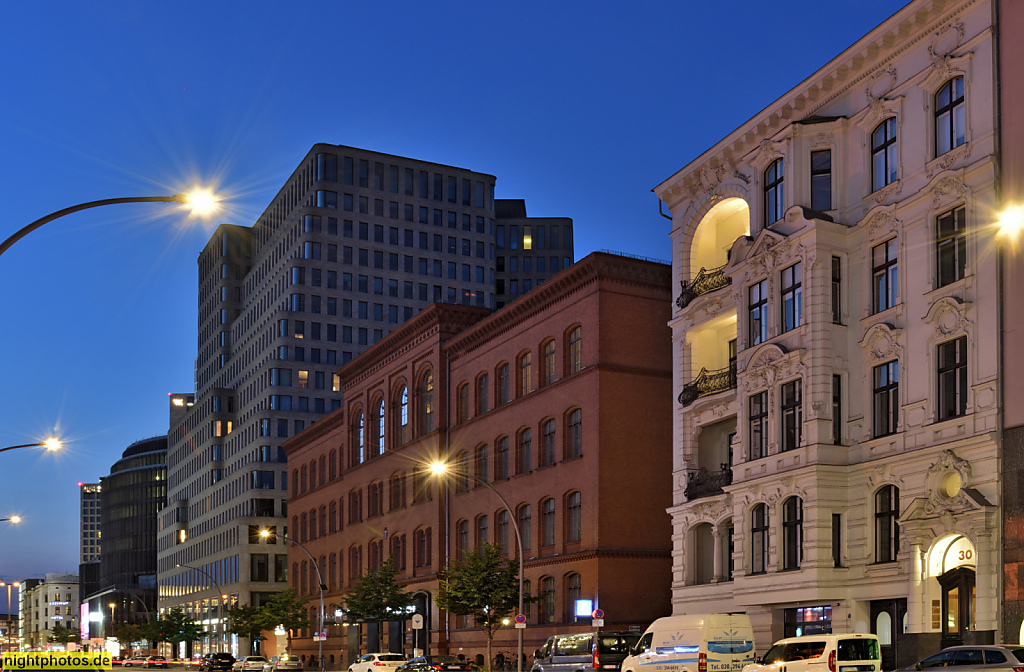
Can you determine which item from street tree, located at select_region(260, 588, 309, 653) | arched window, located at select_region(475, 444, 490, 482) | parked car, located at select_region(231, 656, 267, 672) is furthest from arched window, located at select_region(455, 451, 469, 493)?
street tree, located at select_region(260, 588, 309, 653)

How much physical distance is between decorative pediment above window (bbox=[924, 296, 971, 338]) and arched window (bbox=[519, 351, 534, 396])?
29615 mm

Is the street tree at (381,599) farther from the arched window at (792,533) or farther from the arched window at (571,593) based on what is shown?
the arched window at (792,533)

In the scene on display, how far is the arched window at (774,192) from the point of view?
4378cm

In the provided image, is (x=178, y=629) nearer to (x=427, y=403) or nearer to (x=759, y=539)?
(x=427, y=403)

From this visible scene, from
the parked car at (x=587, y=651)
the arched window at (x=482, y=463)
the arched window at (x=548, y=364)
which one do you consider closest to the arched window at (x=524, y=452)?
the arched window at (x=548, y=364)

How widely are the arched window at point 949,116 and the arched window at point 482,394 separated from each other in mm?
35502

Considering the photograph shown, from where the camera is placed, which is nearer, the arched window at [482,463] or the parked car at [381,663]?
the parked car at [381,663]

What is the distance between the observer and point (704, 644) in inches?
1441

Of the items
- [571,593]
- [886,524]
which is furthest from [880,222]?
[571,593]

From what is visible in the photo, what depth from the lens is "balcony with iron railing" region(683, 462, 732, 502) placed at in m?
46.4

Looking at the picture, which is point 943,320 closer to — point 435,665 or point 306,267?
point 435,665

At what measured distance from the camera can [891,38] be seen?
3891cm

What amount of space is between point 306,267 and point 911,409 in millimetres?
103131

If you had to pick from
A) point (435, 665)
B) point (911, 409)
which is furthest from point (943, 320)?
point (435, 665)
